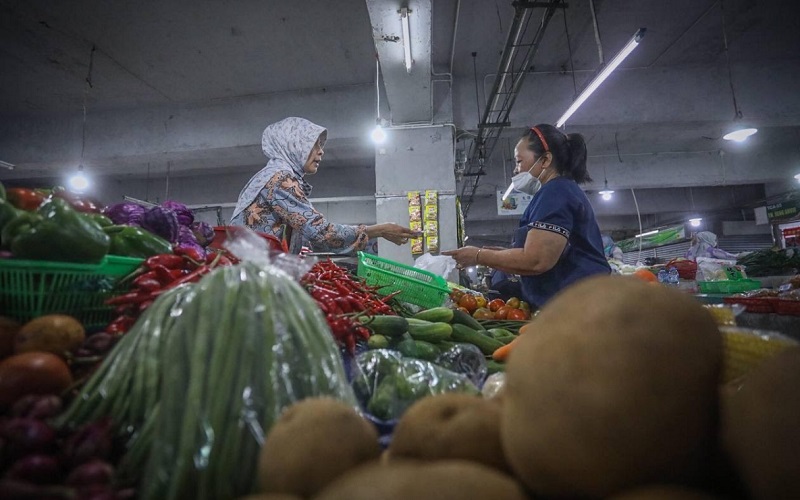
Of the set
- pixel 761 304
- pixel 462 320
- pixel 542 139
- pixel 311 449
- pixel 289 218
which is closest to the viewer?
pixel 311 449

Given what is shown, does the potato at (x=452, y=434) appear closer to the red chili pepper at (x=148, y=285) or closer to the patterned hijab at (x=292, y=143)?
the red chili pepper at (x=148, y=285)

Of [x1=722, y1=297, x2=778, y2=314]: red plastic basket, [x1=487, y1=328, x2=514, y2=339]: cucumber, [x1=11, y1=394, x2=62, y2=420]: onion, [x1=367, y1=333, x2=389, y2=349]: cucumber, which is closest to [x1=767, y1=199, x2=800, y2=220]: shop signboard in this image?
[x1=722, y1=297, x2=778, y2=314]: red plastic basket

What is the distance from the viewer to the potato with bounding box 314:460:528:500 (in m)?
0.50

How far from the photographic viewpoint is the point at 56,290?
118cm

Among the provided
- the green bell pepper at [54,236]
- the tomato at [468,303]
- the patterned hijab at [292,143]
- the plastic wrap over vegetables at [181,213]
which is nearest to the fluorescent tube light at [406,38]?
the patterned hijab at [292,143]

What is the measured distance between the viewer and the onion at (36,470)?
0.67m

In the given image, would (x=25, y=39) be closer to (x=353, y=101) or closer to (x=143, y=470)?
(x=353, y=101)

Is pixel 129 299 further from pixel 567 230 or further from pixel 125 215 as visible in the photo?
pixel 567 230

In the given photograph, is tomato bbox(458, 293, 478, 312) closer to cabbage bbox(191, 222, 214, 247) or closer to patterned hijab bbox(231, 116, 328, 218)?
patterned hijab bbox(231, 116, 328, 218)

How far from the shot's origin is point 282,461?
611mm

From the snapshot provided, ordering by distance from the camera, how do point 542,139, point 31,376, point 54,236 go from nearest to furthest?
point 31,376 < point 54,236 < point 542,139

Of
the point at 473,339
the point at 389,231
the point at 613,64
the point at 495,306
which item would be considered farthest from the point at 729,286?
the point at 473,339

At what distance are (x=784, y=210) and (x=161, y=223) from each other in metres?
19.6

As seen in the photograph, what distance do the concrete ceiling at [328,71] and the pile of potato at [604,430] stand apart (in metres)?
5.55
